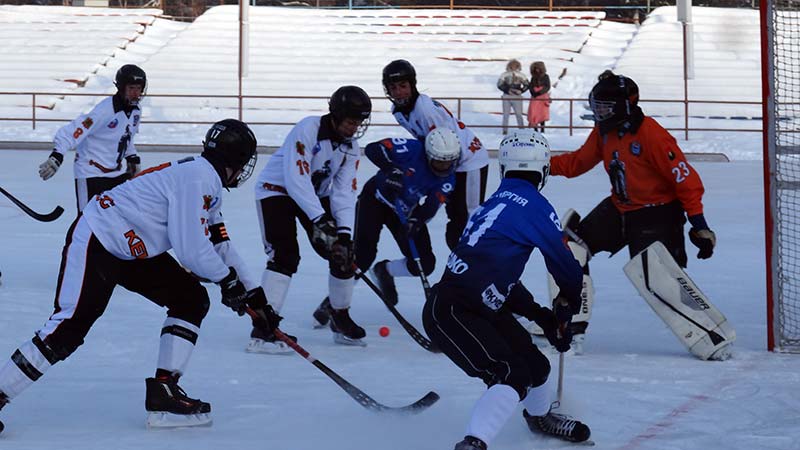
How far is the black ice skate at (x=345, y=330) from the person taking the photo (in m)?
5.42

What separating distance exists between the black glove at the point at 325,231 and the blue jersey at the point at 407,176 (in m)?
0.47

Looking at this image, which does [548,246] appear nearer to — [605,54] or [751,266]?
[751,266]

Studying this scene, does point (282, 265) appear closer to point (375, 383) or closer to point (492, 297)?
point (375, 383)

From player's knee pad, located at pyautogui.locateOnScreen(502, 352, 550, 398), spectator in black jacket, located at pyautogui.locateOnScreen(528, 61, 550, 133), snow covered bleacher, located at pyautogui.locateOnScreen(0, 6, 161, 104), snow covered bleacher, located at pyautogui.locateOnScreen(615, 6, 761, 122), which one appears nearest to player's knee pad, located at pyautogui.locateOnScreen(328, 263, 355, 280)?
player's knee pad, located at pyautogui.locateOnScreen(502, 352, 550, 398)

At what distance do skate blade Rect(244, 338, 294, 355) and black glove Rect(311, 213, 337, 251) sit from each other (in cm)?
46

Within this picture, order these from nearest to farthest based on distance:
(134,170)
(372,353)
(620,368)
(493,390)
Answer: (493,390), (620,368), (372,353), (134,170)

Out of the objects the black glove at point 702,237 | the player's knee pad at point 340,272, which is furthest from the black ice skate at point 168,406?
the black glove at point 702,237

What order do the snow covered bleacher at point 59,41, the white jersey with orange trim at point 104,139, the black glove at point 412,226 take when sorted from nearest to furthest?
the black glove at point 412,226 < the white jersey with orange trim at point 104,139 < the snow covered bleacher at point 59,41

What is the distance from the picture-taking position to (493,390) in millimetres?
3406

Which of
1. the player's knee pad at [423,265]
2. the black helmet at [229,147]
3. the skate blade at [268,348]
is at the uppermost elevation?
the black helmet at [229,147]

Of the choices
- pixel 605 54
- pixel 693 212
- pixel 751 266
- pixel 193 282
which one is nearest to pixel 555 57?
pixel 605 54

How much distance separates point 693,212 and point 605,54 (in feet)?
54.7

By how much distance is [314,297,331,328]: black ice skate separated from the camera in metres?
5.77

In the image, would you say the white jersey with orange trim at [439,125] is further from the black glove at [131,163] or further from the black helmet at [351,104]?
the black glove at [131,163]
